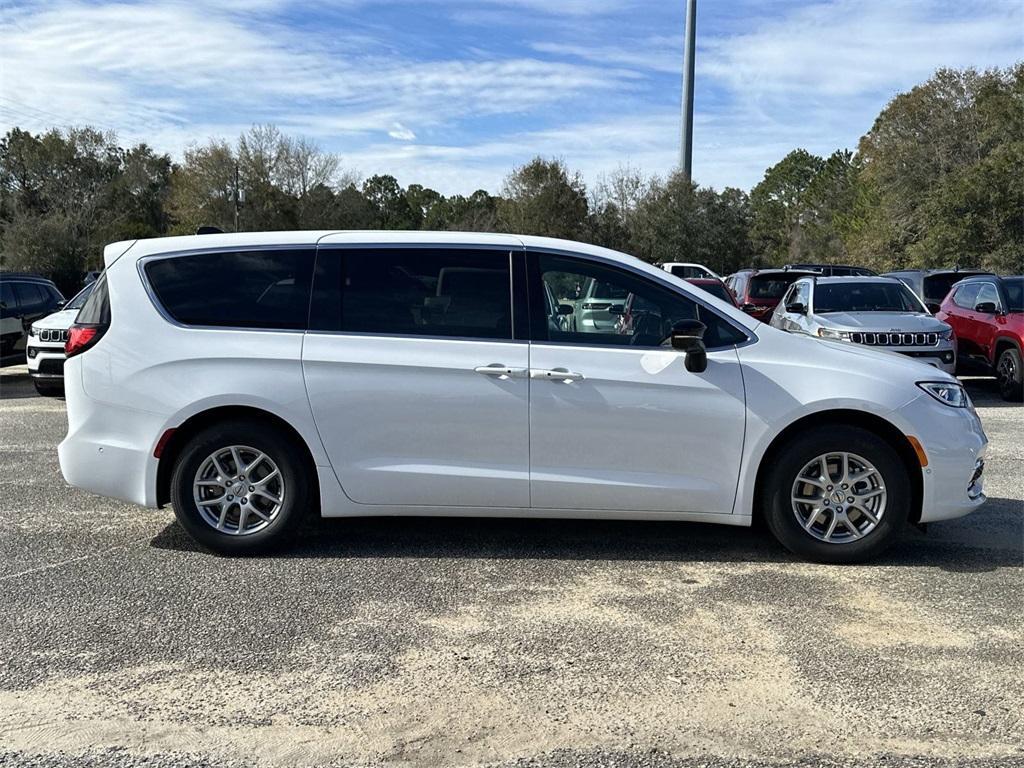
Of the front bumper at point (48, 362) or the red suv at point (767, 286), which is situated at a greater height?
the red suv at point (767, 286)

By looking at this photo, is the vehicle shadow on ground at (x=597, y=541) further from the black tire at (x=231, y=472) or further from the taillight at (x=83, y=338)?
the taillight at (x=83, y=338)

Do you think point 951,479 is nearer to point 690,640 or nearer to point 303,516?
point 690,640

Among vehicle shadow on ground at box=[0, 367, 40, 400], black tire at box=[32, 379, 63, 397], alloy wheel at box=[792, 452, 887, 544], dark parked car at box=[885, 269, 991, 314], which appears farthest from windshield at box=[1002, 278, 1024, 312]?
vehicle shadow on ground at box=[0, 367, 40, 400]

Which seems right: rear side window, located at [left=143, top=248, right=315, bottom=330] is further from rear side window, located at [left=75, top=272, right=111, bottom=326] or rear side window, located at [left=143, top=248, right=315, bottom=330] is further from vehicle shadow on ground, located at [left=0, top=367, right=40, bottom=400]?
vehicle shadow on ground, located at [left=0, top=367, right=40, bottom=400]

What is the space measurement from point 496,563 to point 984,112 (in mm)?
39902

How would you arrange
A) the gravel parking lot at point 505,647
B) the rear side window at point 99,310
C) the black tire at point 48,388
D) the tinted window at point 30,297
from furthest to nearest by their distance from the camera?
the tinted window at point 30,297 → the black tire at point 48,388 → the rear side window at point 99,310 → the gravel parking lot at point 505,647

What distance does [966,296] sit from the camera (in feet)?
41.9

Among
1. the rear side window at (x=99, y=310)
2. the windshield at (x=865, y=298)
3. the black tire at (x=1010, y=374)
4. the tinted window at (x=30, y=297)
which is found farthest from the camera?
the tinted window at (x=30, y=297)

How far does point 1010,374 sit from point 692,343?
832 centimetres

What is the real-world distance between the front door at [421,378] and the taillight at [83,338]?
1227 millimetres

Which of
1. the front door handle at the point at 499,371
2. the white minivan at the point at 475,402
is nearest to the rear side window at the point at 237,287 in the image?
the white minivan at the point at 475,402

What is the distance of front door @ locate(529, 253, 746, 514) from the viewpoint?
4.83 m

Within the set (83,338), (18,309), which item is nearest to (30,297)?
(18,309)

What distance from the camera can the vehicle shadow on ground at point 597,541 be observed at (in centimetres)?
514
